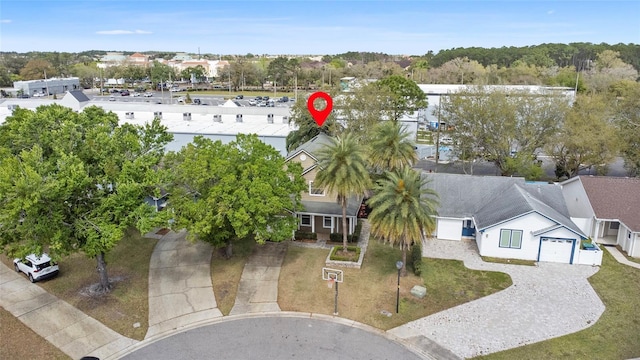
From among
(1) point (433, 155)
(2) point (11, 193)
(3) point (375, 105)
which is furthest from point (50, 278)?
(1) point (433, 155)

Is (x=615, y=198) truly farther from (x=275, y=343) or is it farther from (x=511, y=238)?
(x=275, y=343)

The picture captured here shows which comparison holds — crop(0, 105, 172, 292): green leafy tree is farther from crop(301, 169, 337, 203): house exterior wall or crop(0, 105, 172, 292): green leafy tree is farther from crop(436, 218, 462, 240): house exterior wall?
crop(436, 218, 462, 240): house exterior wall

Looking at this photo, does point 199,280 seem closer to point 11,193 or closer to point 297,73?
point 11,193

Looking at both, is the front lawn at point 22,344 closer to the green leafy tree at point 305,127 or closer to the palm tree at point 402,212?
the palm tree at point 402,212

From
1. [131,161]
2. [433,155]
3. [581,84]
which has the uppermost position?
[581,84]

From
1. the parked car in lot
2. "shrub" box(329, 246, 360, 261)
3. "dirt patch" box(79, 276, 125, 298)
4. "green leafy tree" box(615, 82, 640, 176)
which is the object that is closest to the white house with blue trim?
"shrub" box(329, 246, 360, 261)

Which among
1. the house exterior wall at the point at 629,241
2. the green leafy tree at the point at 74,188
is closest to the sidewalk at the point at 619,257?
the house exterior wall at the point at 629,241
